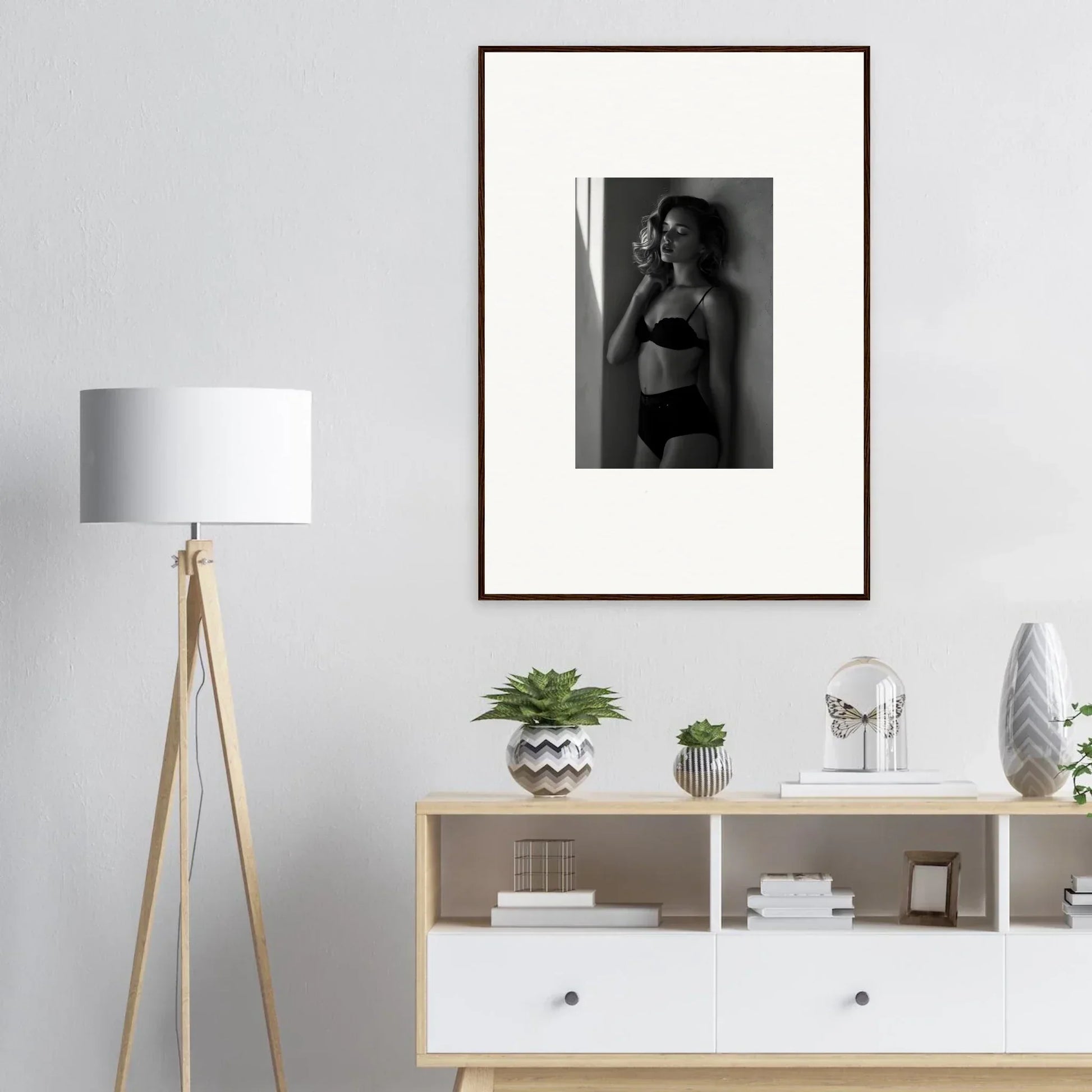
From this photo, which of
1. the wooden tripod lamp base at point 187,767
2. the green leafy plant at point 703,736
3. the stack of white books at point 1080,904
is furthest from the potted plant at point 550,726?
the stack of white books at point 1080,904

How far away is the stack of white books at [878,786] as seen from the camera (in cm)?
221

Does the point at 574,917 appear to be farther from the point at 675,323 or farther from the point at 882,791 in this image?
the point at 675,323

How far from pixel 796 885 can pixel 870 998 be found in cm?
22

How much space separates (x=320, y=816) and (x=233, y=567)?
20.9 inches

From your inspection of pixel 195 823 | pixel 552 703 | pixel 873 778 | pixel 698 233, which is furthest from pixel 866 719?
pixel 195 823

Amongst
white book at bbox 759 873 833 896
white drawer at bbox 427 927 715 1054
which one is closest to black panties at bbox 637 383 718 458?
white book at bbox 759 873 833 896

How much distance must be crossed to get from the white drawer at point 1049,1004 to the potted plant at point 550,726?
81 cm

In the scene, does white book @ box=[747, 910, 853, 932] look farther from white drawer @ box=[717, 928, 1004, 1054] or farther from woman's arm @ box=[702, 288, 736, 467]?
woman's arm @ box=[702, 288, 736, 467]

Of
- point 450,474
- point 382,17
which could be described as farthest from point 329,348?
point 382,17

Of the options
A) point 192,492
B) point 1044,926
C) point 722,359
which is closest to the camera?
point 192,492

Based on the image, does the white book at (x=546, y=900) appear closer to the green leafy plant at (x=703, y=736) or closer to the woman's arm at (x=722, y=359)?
the green leafy plant at (x=703, y=736)

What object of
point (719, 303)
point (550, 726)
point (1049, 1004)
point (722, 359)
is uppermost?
point (719, 303)

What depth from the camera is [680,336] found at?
2.57 m

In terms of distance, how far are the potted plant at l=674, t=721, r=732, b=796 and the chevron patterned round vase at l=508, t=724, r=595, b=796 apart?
170mm
